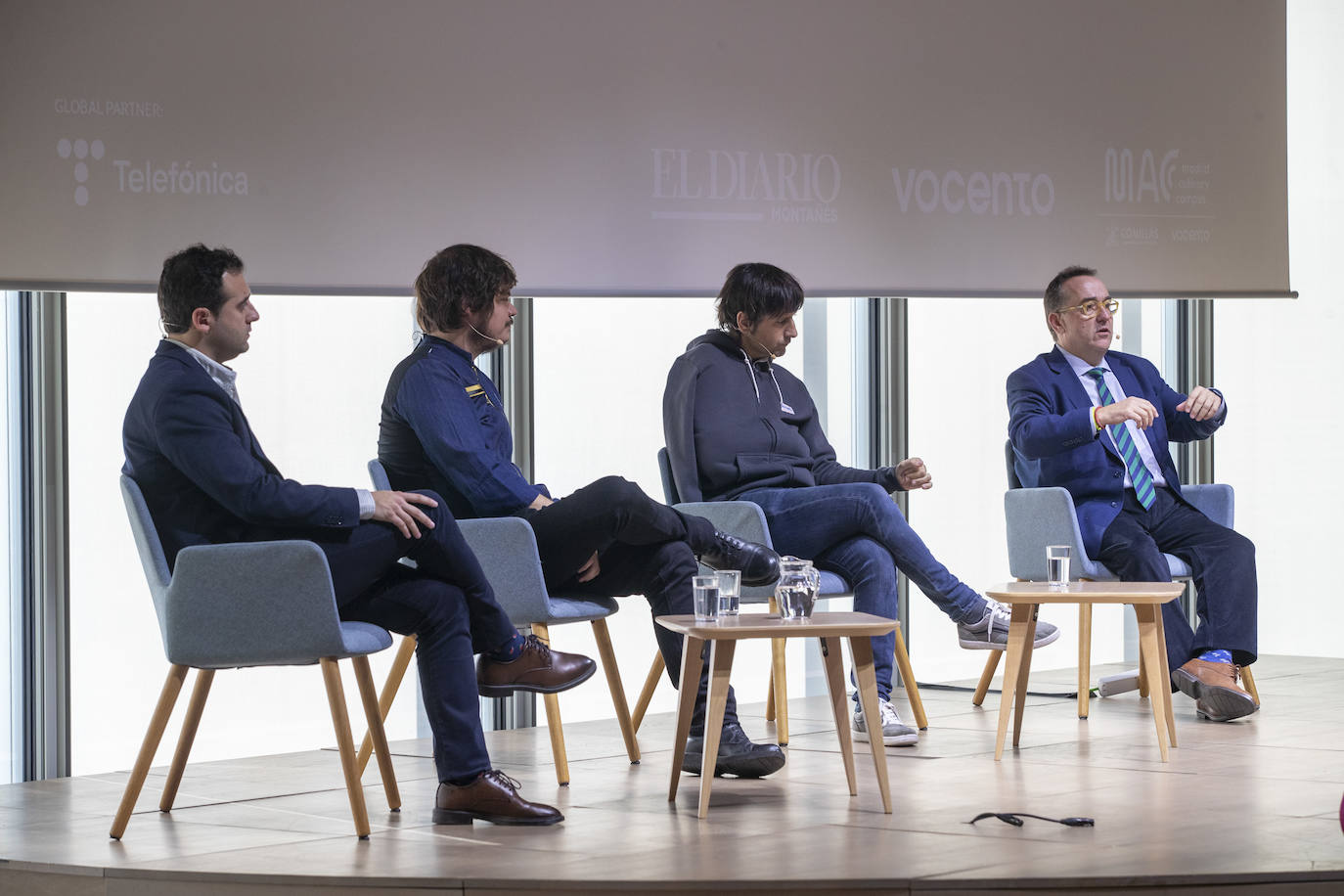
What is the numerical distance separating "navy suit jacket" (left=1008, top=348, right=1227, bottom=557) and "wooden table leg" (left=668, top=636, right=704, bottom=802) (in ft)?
5.45

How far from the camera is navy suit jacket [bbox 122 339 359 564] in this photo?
303 cm

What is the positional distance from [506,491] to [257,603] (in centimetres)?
77

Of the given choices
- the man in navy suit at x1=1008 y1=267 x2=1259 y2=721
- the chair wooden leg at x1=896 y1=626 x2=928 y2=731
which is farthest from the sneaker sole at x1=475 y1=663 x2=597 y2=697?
the man in navy suit at x1=1008 y1=267 x2=1259 y2=721

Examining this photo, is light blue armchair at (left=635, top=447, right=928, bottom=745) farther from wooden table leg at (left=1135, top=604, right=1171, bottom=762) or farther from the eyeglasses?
the eyeglasses

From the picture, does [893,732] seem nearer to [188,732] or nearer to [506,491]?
[506,491]

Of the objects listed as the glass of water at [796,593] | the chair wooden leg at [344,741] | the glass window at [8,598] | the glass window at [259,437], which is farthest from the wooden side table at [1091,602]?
the glass window at [8,598]

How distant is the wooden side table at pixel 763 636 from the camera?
3076 millimetres

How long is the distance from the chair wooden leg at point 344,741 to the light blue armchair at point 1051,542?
2.24 meters

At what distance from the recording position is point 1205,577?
4621 millimetres

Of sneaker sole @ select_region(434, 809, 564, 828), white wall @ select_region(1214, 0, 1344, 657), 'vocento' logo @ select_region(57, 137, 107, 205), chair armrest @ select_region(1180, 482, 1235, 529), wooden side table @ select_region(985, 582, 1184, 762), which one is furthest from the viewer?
white wall @ select_region(1214, 0, 1344, 657)

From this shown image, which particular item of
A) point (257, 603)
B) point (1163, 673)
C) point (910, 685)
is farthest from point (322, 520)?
point (1163, 673)

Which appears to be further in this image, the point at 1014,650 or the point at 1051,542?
the point at 1051,542

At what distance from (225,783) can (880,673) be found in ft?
5.29

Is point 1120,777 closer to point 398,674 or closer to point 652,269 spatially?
point 398,674
